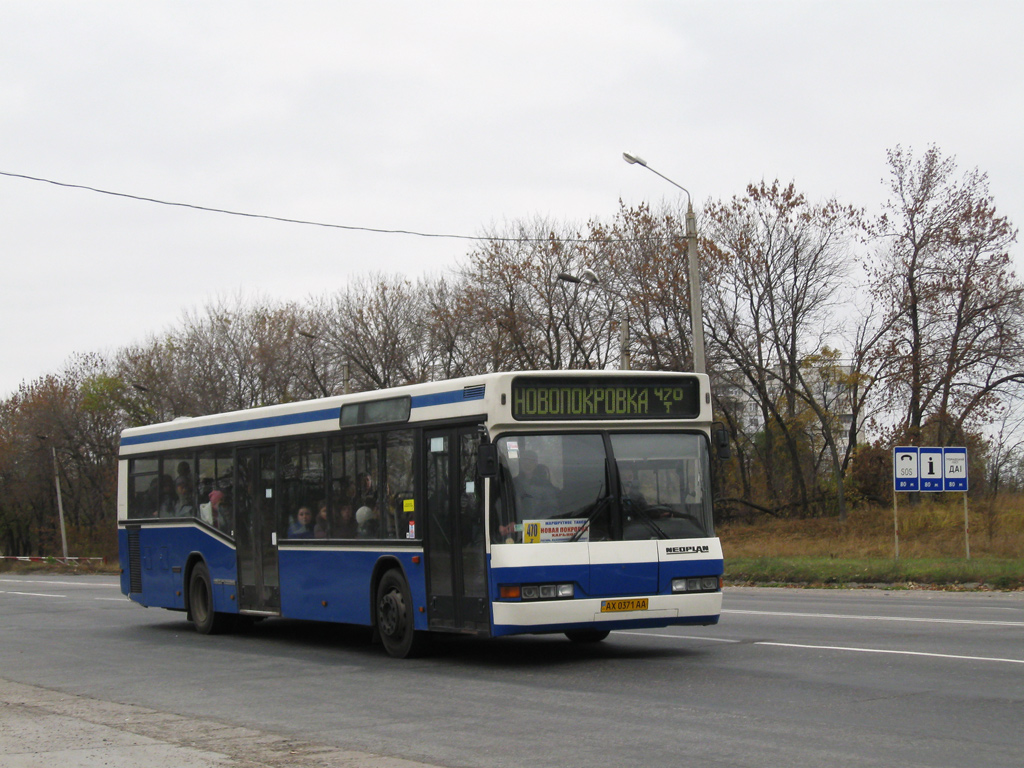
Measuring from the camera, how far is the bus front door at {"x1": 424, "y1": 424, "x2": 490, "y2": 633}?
11352 millimetres

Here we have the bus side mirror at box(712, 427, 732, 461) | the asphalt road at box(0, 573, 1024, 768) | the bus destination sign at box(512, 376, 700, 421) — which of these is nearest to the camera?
the asphalt road at box(0, 573, 1024, 768)

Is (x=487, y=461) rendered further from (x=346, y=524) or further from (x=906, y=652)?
(x=906, y=652)

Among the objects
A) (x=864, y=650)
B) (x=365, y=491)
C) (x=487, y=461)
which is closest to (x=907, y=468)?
(x=864, y=650)

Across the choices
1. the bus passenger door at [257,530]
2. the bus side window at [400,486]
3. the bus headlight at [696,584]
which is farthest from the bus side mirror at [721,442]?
the bus passenger door at [257,530]

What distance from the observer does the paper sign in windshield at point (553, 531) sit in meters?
11.0

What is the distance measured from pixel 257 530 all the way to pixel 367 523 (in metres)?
2.86

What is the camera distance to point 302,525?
14406mm

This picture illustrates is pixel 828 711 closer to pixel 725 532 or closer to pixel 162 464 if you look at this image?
pixel 162 464

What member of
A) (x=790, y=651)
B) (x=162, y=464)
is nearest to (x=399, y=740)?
(x=790, y=651)

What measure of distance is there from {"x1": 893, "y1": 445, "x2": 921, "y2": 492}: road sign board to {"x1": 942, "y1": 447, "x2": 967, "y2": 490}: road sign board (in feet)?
1.93

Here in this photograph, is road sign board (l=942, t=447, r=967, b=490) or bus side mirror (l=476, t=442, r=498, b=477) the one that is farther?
road sign board (l=942, t=447, r=967, b=490)

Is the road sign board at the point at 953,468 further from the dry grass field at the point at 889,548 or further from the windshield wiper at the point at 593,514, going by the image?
the windshield wiper at the point at 593,514

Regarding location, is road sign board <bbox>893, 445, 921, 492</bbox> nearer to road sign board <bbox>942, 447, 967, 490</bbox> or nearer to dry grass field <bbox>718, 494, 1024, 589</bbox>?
road sign board <bbox>942, 447, 967, 490</bbox>

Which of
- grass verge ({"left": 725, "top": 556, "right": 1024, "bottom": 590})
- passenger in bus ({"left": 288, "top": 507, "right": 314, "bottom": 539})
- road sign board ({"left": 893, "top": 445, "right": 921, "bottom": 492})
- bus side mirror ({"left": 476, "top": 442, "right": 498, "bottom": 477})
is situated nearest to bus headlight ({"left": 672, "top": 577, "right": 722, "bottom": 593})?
bus side mirror ({"left": 476, "top": 442, "right": 498, "bottom": 477})
